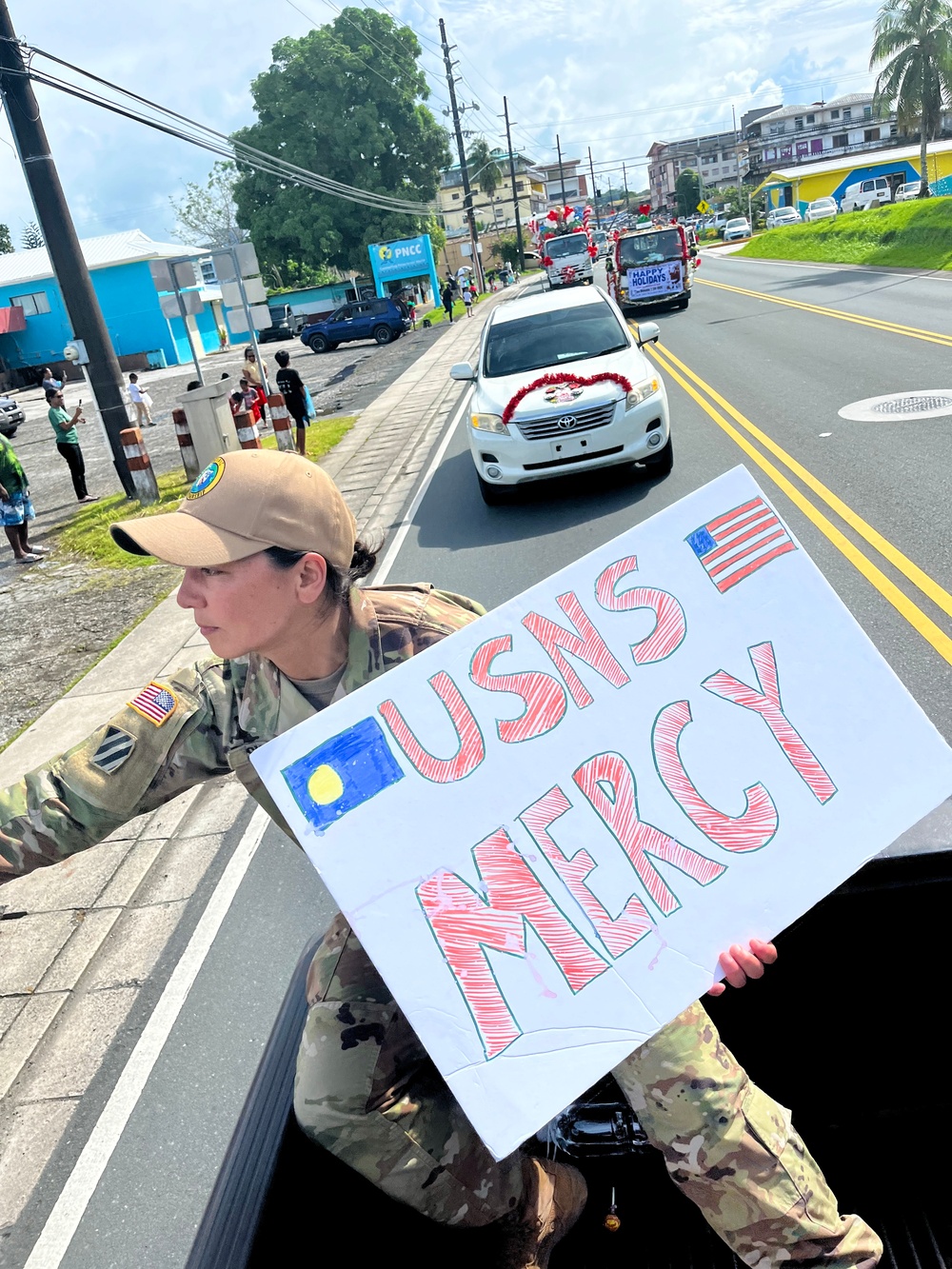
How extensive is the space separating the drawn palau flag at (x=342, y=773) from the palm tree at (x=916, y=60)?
48.3 metres

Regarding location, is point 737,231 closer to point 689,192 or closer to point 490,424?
point 689,192

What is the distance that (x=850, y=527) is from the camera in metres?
7.17

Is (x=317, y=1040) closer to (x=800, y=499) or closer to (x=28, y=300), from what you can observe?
(x=800, y=499)

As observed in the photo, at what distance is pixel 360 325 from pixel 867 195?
1665 inches

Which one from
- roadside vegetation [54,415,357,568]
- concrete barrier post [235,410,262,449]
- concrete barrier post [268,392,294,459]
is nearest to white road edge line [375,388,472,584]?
Result: roadside vegetation [54,415,357,568]

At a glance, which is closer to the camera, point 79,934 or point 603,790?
point 603,790

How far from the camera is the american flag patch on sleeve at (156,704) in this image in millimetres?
2115

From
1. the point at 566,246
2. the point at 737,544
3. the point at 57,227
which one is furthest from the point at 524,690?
the point at 566,246

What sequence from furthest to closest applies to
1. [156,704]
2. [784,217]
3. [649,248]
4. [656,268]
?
[784,217]
[649,248]
[656,268]
[156,704]

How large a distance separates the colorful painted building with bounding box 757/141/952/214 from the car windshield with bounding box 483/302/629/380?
67.5m

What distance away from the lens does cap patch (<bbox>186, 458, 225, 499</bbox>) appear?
2.05 meters

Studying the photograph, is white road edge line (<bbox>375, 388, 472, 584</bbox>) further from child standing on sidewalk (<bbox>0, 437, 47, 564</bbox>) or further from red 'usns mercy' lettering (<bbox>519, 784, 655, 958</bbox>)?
child standing on sidewalk (<bbox>0, 437, 47, 564</bbox>)

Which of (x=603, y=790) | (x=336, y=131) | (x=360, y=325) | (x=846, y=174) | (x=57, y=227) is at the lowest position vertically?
(x=360, y=325)

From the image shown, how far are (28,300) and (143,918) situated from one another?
5602 centimetres
